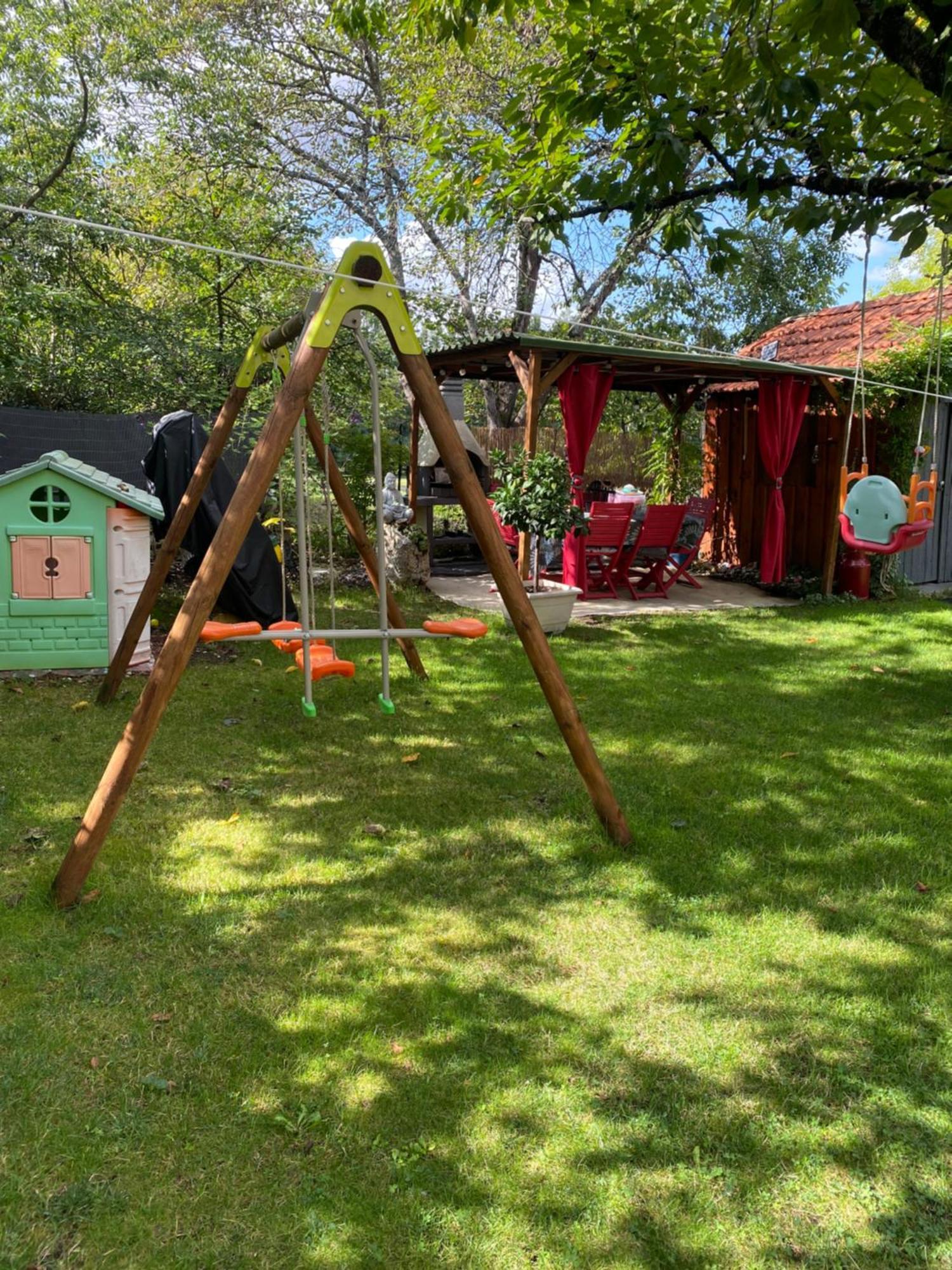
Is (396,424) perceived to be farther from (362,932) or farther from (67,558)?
(362,932)

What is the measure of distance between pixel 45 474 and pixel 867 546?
520 centimetres

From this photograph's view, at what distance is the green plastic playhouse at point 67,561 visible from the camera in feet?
18.0

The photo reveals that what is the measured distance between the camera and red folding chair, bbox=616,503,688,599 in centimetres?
914

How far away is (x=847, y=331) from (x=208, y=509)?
8.46 m

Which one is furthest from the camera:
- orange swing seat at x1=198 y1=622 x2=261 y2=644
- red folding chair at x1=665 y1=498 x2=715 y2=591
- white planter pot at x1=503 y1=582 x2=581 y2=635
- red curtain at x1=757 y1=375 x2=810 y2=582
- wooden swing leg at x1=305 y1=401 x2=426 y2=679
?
red folding chair at x1=665 y1=498 x2=715 y2=591

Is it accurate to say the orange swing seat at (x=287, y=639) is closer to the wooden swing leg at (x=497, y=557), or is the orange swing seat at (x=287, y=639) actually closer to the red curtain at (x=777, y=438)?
the wooden swing leg at (x=497, y=557)

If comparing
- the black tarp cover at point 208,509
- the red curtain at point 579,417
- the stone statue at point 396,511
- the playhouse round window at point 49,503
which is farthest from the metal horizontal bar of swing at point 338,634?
the stone statue at point 396,511

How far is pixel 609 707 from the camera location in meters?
5.53

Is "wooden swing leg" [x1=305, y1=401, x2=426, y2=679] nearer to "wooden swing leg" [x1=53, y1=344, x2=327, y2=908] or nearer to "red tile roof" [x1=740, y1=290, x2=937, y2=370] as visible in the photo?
"wooden swing leg" [x1=53, y1=344, x2=327, y2=908]

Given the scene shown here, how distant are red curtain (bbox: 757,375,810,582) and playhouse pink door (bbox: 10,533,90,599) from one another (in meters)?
7.28

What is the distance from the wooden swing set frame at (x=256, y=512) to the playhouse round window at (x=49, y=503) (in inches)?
91.9

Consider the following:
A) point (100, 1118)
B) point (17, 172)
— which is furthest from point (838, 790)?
point (17, 172)

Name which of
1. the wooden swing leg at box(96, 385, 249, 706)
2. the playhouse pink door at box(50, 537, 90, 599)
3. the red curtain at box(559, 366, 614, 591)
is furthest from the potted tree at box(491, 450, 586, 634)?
the playhouse pink door at box(50, 537, 90, 599)

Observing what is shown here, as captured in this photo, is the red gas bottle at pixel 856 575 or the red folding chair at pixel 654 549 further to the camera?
the red gas bottle at pixel 856 575
